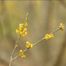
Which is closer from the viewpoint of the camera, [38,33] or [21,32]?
[21,32]

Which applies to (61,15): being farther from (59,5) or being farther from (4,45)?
(4,45)

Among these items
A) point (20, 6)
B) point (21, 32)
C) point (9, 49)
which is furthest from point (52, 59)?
point (21, 32)

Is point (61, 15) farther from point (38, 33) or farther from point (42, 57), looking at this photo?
point (42, 57)

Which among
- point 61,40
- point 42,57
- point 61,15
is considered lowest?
point 42,57

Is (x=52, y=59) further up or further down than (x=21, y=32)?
further down

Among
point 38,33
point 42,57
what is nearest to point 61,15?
point 38,33

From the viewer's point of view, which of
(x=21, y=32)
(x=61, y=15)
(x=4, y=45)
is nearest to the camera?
(x=21, y=32)

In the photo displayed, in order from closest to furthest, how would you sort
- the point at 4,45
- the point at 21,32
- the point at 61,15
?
the point at 21,32
the point at 61,15
the point at 4,45
